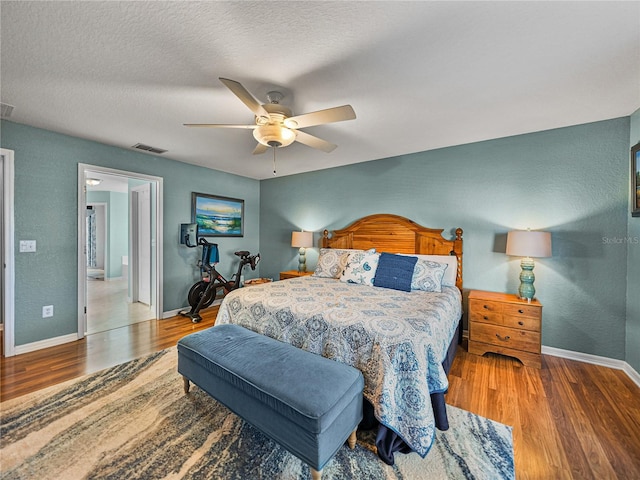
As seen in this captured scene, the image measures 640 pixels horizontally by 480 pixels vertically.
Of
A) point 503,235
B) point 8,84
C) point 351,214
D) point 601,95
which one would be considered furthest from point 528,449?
point 8,84

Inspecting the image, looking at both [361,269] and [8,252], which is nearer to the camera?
[8,252]

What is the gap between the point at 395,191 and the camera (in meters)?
3.87

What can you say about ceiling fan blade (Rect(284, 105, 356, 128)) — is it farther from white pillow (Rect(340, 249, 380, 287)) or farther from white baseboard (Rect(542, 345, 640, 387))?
white baseboard (Rect(542, 345, 640, 387))

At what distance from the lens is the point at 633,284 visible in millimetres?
2436

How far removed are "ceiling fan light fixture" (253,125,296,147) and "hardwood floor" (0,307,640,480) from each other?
8.15 feet

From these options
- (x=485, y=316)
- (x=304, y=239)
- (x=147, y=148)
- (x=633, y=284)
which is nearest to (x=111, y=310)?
(x=147, y=148)

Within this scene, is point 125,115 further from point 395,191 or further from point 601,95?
point 601,95

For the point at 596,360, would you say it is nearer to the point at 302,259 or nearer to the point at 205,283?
the point at 302,259

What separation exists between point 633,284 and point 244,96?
146 inches

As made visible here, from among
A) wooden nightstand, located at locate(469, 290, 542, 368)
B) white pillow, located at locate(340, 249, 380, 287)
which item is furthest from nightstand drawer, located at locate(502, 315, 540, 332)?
white pillow, located at locate(340, 249, 380, 287)

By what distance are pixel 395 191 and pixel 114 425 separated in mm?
3804

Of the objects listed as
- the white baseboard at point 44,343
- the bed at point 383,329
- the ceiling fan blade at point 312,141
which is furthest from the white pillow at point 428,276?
the white baseboard at point 44,343

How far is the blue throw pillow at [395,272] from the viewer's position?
284 centimetres

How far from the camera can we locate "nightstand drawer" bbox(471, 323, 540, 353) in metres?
2.59
